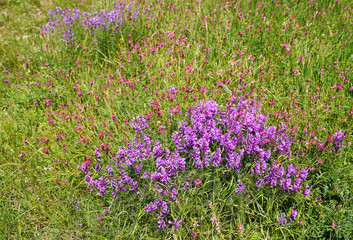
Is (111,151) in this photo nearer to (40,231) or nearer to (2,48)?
(40,231)

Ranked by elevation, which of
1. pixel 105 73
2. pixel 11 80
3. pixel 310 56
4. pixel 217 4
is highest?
pixel 217 4

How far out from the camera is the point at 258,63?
3691 mm

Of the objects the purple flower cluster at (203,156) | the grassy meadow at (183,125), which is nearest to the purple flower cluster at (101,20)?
the grassy meadow at (183,125)

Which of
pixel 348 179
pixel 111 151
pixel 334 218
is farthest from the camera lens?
pixel 111 151

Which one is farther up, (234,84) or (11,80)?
(234,84)

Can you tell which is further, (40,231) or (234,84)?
(234,84)

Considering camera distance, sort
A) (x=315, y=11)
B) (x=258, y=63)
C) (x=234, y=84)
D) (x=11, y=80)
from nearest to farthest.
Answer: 1. (x=234, y=84)
2. (x=258, y=63)
3. (x=11, y=80)
4. (x=315, y=11)

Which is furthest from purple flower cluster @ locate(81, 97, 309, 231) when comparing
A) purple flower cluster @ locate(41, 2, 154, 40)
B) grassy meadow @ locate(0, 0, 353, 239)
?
purple flower cluster @ locate(41, 2, 154, 40)

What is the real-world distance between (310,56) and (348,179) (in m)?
1.75

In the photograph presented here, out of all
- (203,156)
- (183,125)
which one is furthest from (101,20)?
(203,156)

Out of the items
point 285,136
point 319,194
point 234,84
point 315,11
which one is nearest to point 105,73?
point 234,84

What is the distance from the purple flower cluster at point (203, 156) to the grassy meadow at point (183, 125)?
0.01m

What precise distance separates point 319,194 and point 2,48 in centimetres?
507

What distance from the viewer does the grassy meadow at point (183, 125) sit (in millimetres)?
2242
